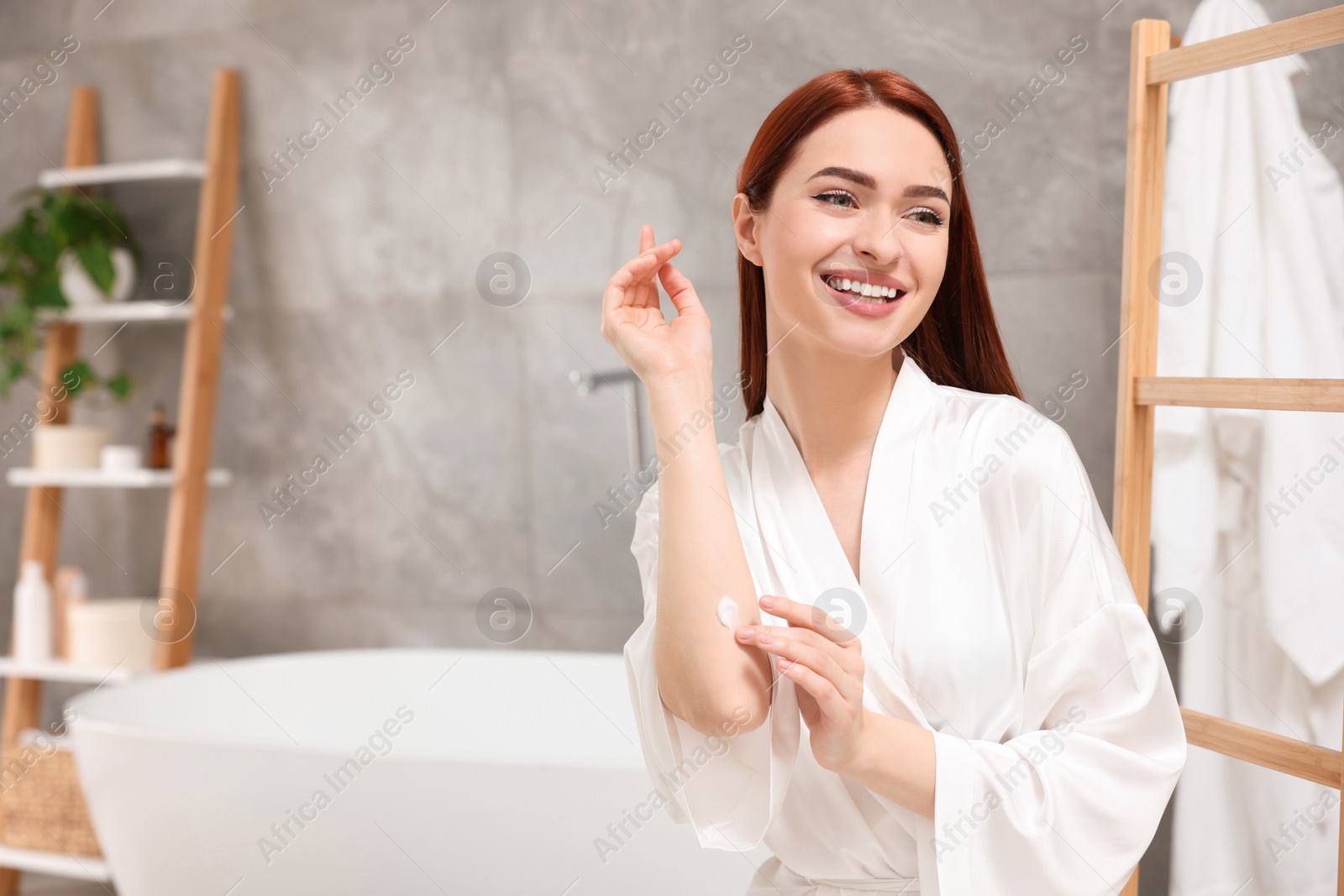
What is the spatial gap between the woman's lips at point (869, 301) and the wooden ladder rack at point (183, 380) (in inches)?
85.4

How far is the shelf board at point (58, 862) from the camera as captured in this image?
2.58 m

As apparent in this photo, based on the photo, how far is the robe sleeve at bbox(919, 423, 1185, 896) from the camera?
0.91 metres

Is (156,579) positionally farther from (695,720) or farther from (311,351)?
(695,720)

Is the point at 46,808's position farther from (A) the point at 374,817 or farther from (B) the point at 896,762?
(B) the point at 896,762

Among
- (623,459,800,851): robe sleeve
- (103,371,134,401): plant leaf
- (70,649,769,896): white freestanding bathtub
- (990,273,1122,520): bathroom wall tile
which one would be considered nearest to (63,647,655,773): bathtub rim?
(70,649,769,896): white freestanding bathtub

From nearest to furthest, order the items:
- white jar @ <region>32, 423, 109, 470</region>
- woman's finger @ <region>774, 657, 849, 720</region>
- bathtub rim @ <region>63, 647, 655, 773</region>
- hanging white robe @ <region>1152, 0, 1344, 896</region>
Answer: woman's finger @ <region>774, 657, 849, 720</region> → hanging white robe @ <region>1152, 0, 1344, 896</region> → bathtub rim @ <region>63, 647, 655, 773</region> → white jar @ <region>32, 423, 109, 470</region>

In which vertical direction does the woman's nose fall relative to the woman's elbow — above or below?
above

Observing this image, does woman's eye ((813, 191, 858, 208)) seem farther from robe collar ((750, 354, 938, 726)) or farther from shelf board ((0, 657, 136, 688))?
shelf board ((0, 657, 136, 688))

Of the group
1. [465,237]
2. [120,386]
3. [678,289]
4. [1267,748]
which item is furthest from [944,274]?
[120,386]

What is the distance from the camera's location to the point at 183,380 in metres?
2.87

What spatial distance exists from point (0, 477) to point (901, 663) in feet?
10.1

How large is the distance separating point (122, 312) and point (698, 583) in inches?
89.4

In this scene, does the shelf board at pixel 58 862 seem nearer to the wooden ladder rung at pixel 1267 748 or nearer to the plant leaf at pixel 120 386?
the plant leaf at pixel 120 386

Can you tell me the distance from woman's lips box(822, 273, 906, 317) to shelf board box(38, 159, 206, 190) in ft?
7.21
